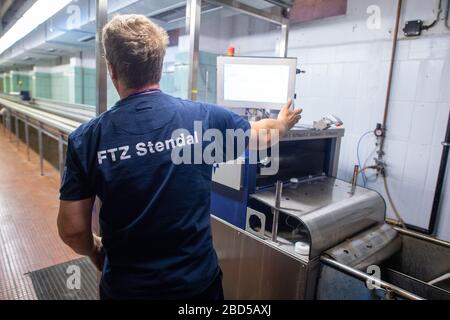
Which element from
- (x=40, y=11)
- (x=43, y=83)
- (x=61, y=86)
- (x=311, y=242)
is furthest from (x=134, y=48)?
(x=43, y=83)

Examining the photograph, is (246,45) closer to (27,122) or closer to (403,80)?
(403,80)

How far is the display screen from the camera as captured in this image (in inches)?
62.5

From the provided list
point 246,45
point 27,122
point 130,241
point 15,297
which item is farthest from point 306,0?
point 27,122

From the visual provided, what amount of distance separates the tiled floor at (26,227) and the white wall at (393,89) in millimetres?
2684

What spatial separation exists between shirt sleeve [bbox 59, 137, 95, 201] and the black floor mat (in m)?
1.30

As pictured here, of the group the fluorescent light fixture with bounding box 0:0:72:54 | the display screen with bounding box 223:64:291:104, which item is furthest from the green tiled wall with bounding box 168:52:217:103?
the display screen with bounding box 223:64:291:104

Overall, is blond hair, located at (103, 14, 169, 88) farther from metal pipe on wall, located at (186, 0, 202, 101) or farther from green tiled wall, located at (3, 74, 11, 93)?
green tiled wall, located at (3, 74, 11, 93)

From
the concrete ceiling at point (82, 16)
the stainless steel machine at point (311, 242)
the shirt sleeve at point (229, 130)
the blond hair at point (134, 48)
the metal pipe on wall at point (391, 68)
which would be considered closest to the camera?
the blond hair at point (134, 48)

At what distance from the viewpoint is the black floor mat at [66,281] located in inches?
69.8

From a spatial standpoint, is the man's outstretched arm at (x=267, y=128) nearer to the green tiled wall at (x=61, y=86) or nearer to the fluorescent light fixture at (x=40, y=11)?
the fluorescent light fixture at (x=40, y=11)

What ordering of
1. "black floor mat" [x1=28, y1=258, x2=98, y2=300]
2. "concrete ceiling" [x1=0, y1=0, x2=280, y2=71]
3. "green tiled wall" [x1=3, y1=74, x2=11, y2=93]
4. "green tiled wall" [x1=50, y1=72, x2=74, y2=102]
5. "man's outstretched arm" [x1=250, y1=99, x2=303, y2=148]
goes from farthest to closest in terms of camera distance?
1. "green tiled wall" [x1=3, y1=74, x2=11, y2=93]
2. "green tiled wall" [x1=50, y1=72, x2=74, y2=102]
3. "concrete ceiling" [x1=0, y1=0, x2=280, y2=71]
4. "black floor mat" [x1=28, y1=258, x2=98, y2=300]
5. "man's outstretched arm" [x1=250, y1=99, x2=303, y2=148]

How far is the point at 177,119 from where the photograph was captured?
80cm

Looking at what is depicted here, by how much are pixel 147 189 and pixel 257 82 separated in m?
1.03

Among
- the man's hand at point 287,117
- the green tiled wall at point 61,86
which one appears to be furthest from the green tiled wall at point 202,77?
the green tiled wall at point 61,86
